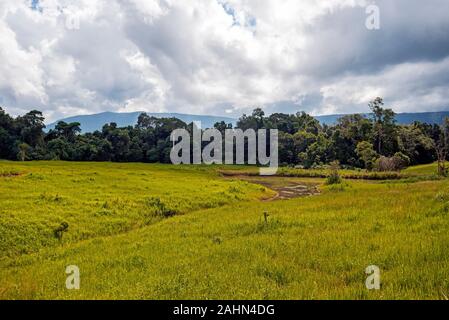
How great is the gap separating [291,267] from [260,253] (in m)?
1.72

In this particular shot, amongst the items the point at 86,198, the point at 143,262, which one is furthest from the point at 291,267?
the point at 86,198

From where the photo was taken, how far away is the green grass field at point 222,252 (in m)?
7.57

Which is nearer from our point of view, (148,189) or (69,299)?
(69,299)

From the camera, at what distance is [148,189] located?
31.5 meters

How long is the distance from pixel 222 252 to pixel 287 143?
106 metres

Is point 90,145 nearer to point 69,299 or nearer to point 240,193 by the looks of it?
point 240,193
